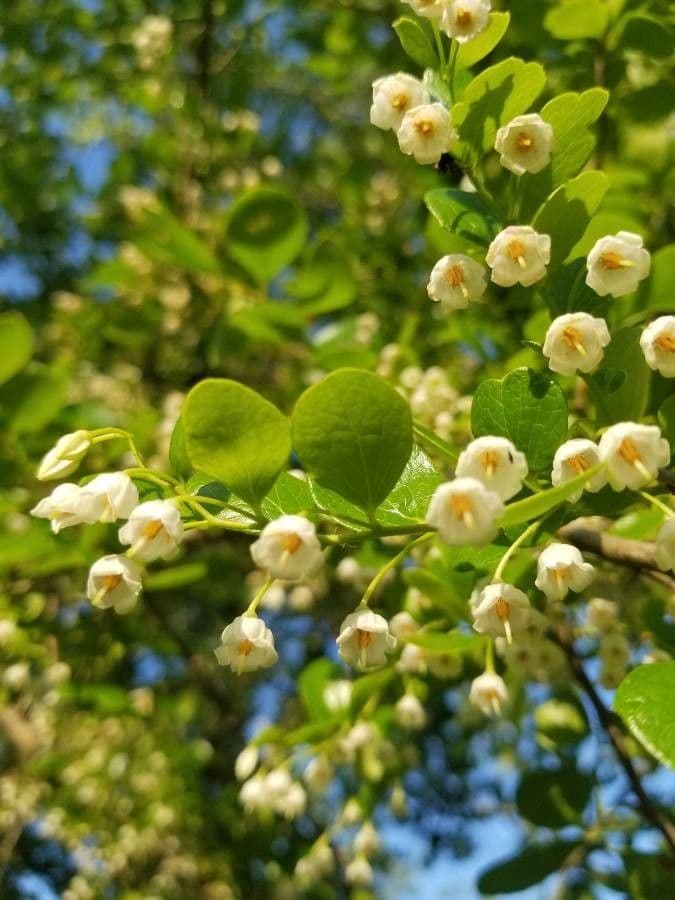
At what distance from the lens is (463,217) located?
1.00 meters

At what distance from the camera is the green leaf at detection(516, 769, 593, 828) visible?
5.57ft

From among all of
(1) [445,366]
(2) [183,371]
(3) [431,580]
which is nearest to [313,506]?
(3) [431,580]

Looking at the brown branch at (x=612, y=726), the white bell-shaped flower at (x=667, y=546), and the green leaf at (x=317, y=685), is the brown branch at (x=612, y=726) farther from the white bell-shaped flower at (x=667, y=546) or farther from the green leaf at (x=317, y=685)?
the white bell-shaped flower at (x=667, y=546)

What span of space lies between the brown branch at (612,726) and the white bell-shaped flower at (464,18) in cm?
109

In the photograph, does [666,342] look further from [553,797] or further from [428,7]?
[553,797]

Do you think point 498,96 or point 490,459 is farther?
point 498,96

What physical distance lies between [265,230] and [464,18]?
133cm

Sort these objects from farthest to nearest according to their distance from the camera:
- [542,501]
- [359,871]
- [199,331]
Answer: [199,331]
[359,871]
[542,501]

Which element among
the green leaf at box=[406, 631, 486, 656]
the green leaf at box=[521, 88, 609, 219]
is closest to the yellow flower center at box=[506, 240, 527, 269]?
the green leaf at box=[521, 88, 609, 219]

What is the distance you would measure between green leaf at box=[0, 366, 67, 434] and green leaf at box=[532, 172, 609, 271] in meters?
→ 1.35

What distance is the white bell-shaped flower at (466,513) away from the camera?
27.1 inches

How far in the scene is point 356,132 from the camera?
14.1 feet

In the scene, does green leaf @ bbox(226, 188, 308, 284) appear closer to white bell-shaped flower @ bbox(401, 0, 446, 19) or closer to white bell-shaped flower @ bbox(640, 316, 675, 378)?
white bell-shaped flower @ bbox(401, 0, 446, 19)

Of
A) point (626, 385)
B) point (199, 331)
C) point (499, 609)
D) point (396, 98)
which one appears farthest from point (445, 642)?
point (199, 331)
